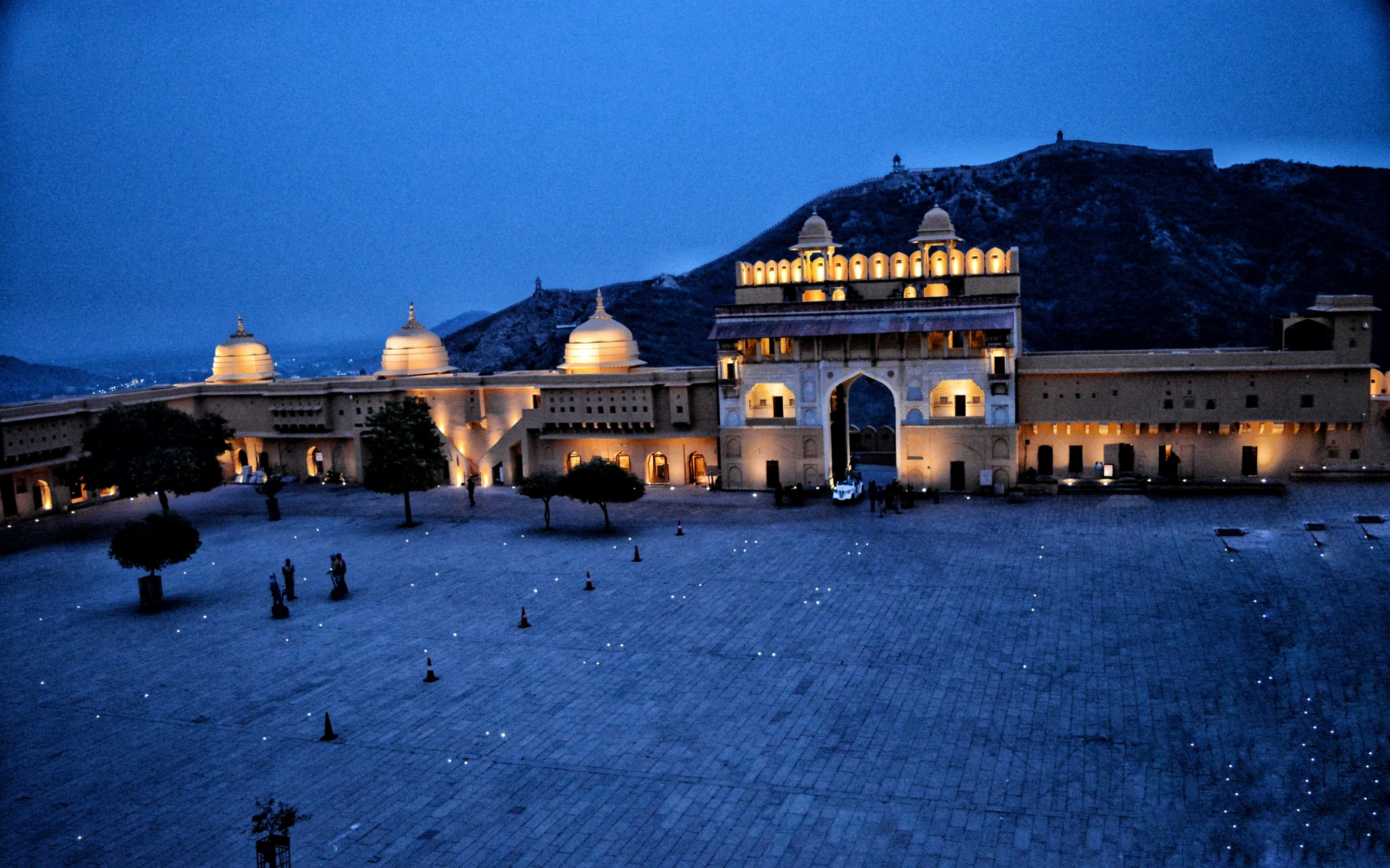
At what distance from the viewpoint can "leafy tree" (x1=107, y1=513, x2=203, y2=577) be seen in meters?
30.3

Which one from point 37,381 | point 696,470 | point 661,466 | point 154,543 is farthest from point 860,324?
point 37,381

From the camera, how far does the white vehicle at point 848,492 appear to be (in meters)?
41.0

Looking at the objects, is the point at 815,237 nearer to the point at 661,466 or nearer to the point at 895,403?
the point at 895,403

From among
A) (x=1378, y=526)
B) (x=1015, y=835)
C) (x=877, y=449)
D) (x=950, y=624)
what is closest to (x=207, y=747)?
(x=1015, y=835)

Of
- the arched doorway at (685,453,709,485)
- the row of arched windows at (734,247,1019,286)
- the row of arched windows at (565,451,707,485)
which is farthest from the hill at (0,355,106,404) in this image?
the row of arched windows at (734,247,1019,286)

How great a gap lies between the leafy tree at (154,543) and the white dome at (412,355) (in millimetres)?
24319

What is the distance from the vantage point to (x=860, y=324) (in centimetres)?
4309

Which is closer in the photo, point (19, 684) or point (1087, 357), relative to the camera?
point (19, 684)

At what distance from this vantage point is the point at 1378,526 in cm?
3238

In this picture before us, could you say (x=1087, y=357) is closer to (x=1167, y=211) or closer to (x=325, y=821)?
(x=325, y=821)

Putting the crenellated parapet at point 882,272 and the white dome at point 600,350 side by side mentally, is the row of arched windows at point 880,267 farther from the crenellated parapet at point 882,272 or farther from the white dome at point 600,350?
the white dome at point 600,350

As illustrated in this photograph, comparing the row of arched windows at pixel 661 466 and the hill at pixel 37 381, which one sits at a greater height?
the hill at pixel 37 381

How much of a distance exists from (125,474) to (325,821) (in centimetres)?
2918

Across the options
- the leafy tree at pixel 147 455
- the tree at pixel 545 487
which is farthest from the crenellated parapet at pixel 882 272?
the leafy tree at pixel 147 455
